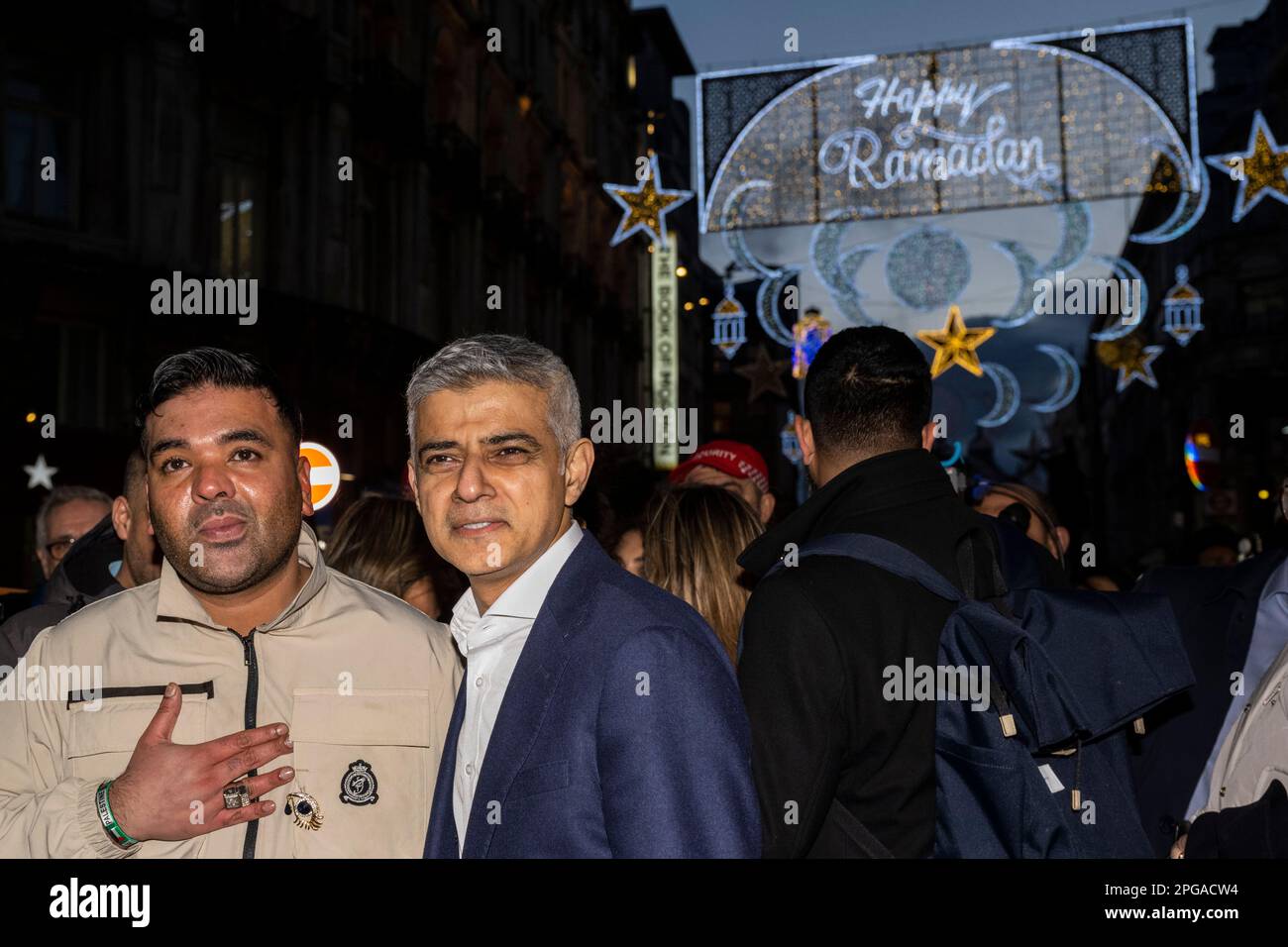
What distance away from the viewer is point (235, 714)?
329 centimetres

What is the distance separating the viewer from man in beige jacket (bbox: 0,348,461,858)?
3023mm

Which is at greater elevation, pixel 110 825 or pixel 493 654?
pixel 493 654

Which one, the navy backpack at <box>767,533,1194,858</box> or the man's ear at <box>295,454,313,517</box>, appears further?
the man's ear at <box>295,454,313,517</box>

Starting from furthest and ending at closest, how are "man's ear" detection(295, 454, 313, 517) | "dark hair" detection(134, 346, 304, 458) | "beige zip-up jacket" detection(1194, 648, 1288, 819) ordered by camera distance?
"man's ear" detection(295, 454, 313, 517) < "dark hair" detection(134, 346, 304, 458) < "beige zip-up jacket" detection(1194, 648, 1288, 819)

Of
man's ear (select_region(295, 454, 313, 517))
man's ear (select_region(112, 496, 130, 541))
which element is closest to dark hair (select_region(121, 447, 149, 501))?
man's ear (select_region(112, 496, 130, 541))

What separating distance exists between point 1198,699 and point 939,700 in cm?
125

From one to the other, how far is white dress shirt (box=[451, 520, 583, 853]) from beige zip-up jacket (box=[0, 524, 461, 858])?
0.43 meters

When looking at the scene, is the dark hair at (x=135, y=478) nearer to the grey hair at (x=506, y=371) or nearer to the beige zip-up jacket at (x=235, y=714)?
the beige zip-up jacket at (x=235, y=714)

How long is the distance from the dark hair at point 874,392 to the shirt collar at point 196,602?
5.34 feet

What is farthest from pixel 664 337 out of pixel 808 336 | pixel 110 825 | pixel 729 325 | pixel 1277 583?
pixel 110 825

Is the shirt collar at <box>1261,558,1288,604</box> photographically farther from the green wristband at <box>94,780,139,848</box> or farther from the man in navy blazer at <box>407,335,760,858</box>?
the green wristband at <box>94,780,139,848</box>

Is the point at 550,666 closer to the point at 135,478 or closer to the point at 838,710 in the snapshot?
the point at 838,710

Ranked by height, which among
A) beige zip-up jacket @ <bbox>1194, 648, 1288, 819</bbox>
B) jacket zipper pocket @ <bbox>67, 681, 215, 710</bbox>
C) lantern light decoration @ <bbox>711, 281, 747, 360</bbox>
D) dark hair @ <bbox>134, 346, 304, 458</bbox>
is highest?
lantern light decoration @ <bbox>711, 281, 747, 360</bbox>
